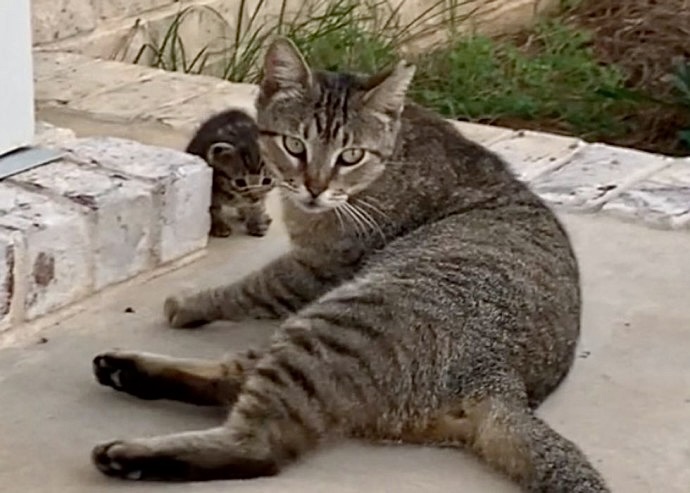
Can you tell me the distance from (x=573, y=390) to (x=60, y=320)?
95cm

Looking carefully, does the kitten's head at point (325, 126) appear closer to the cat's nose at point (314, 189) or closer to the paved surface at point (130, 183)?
the cat's nose at point (314, 189)

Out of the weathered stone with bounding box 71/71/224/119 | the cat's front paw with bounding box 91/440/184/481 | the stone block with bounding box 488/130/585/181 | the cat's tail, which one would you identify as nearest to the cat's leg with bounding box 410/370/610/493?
the cat's tail

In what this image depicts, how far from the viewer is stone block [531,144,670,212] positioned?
11.5ft

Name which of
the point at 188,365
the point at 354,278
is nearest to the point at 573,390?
→ the point at 354,278

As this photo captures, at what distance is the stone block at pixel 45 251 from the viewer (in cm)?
272

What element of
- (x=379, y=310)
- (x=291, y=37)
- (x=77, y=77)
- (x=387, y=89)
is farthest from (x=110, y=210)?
(x=291, y=37)

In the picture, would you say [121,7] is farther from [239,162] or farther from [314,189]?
[314,189]

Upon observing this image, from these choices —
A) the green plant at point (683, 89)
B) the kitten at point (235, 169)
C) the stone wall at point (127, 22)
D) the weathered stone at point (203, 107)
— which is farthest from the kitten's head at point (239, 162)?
the green plant at point (683, 89)

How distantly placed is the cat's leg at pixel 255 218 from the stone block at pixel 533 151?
688 millimetres

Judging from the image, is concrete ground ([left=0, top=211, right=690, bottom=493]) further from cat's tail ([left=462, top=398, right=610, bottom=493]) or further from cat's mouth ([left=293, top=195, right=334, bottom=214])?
cat's mouth ([left=293, top=195, right=334, bottom=214])

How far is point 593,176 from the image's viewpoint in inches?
143

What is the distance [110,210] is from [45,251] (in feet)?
0.59

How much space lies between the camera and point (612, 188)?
3578 millimetres

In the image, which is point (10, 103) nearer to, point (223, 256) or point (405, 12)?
point (223, 256)
